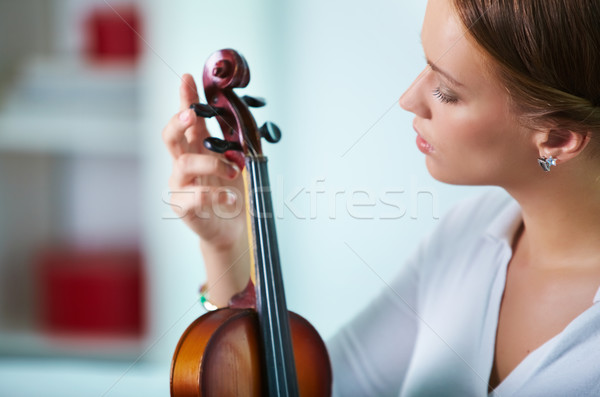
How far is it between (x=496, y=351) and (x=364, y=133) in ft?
2.37

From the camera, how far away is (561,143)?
0.65m

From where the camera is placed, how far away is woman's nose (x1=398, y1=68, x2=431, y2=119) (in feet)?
2.13

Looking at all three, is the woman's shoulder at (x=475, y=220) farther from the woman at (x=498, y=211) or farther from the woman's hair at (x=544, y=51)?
the woman's hair at (x=544, y=51)

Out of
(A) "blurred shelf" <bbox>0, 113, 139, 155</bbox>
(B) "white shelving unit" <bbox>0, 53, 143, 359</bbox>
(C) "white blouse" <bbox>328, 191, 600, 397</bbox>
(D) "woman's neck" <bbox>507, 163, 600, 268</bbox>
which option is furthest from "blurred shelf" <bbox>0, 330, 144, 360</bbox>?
(D) "woman's neck" <bbox>507, 163, 600, 268</bbox>

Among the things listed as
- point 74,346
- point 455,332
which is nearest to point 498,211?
point 455,332

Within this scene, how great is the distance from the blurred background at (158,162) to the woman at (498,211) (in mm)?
484

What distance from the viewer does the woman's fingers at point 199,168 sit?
679mm

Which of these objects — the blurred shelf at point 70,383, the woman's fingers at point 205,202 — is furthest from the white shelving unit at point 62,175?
the woman's fingers at point 205,202

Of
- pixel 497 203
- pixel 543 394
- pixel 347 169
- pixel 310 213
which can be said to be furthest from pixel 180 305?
pixel 543 394

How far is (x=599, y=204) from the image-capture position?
2.25ft

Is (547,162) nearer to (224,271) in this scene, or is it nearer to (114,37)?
(224,271)

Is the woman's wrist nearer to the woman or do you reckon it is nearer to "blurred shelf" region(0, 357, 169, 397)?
the woman

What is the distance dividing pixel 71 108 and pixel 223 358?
1072 mm

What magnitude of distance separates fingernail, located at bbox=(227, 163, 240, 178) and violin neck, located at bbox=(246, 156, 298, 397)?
0.06 metres
